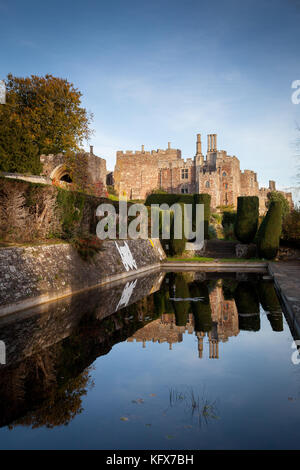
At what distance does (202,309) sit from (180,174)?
40.4m

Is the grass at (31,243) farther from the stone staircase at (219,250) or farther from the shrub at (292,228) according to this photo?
the shrub at (292,228)

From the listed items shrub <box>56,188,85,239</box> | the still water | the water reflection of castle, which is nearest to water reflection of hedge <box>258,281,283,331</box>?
the still water

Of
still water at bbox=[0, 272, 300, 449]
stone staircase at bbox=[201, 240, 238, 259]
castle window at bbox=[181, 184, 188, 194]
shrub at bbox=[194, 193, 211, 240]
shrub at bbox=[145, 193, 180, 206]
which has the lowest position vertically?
still water at bbox=[0, 272, 300, 449]

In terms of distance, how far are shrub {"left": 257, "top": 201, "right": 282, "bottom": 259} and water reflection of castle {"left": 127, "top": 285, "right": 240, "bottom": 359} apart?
36.4 ft

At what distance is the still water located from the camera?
2271 mm

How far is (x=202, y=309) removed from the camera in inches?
257

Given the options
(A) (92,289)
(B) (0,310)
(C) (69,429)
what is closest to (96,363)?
(C) (69,429)

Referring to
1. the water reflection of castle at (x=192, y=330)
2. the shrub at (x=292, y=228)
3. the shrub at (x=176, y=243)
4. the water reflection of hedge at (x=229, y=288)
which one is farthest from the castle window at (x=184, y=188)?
the water reflection of castle at (x=192, y=330)

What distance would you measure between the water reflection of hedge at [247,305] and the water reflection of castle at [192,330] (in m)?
0.13

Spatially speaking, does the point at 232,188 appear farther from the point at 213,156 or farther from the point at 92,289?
the point at 92,289

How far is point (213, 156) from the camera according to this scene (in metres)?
43.5

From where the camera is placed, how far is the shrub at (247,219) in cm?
1858

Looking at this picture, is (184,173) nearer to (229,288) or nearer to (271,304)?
(229,288)

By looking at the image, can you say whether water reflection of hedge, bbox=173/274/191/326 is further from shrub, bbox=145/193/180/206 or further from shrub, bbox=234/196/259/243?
shrub, bbox=145/193/180/206
